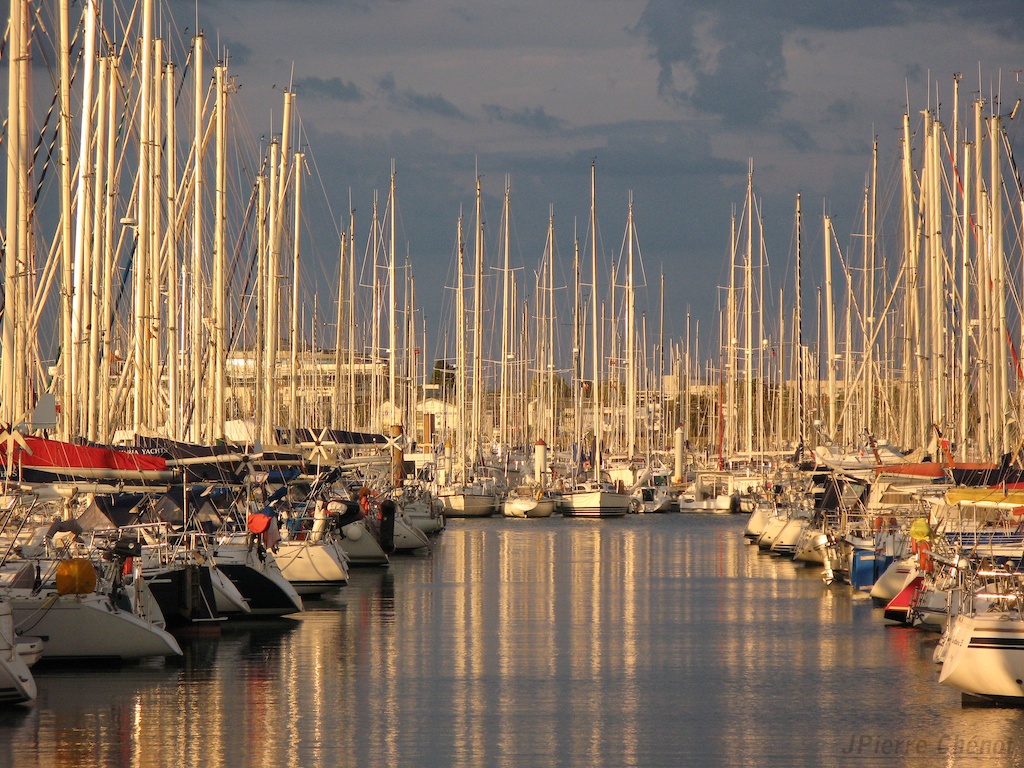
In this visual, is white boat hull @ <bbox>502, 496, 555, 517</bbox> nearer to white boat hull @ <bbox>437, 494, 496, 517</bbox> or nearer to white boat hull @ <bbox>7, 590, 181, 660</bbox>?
white boat hull @ <bbox>437, 494, 496, 517</bbox>

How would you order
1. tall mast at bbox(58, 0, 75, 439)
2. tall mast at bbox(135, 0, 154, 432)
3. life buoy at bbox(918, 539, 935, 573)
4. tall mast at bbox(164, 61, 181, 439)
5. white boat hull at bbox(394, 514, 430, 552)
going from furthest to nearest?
white boat hull at bbox(394, 514, 430, 552), tall mast at bbox(164, 61, 181, 439), tall mast at bbox(135, 0, 154, 432), tall mast at bbox(58, 0, 75, 439), life buoy at bbox(918, 539, 935, 573)

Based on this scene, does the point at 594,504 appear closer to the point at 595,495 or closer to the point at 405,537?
the point at 595,495

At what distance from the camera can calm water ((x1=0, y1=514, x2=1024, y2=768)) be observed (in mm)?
15914

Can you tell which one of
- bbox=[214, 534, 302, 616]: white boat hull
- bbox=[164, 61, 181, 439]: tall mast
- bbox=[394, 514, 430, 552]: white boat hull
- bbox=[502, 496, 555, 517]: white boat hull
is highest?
bbox=[164, 61, 181, 439]: tall mast

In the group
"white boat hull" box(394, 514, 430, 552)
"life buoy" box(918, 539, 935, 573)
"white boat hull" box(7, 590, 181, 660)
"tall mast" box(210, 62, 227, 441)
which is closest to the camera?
"white boat hull" box(7, 590, 181, 660)

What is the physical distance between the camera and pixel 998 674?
17.8m

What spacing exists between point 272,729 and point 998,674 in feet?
27.3

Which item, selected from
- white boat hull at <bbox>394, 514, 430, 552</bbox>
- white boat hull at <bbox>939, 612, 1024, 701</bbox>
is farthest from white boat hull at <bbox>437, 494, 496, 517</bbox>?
white boat hull at <bbox>939, 612, 1024, 701</bbox>

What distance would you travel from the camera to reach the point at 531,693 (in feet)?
65.0

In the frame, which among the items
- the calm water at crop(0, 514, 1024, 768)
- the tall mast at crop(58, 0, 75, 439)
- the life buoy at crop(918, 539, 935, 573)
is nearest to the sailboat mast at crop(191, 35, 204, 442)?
the calm water at crop(0, 514, 1024, 768)

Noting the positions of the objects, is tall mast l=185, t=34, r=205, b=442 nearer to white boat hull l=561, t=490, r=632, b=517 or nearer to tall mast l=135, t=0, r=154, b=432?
tall mast l=135, t=0, r=154, b=432

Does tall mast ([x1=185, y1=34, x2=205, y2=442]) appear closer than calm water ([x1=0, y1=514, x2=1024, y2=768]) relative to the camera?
No

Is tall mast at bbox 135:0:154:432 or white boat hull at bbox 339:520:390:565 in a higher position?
tall mast at bbox 135:0:154:432

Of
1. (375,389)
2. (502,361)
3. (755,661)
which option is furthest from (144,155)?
(502,361)
